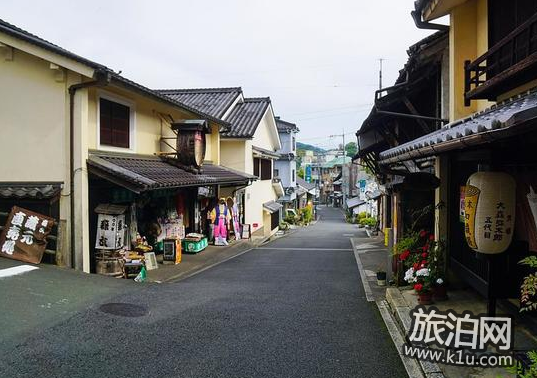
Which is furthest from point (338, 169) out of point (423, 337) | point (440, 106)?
point (423, 337)

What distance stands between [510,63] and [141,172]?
9426 mm

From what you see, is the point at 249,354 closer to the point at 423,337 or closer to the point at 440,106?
the point at 423,337

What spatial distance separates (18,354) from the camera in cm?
578

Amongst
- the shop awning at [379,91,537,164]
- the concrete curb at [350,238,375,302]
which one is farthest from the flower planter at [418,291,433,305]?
the shop awning at [379,91,537,164]

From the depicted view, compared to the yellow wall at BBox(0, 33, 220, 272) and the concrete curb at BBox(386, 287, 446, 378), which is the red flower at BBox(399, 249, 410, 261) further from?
the yellow wall at BBox(0, 33, 220, 272)

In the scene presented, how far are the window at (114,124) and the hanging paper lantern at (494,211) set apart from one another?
33.2ft

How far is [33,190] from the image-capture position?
1095cm

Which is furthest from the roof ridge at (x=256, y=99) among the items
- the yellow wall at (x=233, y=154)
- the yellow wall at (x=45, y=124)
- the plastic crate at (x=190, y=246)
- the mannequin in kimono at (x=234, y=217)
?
the yellow wall at (x=45, y=124)

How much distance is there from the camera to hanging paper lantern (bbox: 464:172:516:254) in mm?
5840

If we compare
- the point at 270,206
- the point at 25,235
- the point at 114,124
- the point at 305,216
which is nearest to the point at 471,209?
the point at 25,235

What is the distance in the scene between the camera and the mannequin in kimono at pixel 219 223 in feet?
67.8

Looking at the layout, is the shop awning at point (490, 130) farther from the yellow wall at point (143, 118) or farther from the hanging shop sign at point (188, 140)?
the hanging shop sign at point (188, 140)

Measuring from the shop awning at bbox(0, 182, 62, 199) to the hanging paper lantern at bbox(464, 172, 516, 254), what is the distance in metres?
9.67

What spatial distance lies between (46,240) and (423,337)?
30.0ft
